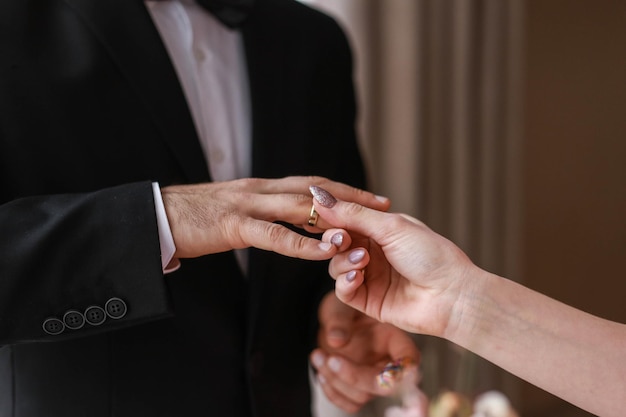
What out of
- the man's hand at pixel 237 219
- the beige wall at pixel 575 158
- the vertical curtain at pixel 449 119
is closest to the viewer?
the man's hand at pixel 237 219

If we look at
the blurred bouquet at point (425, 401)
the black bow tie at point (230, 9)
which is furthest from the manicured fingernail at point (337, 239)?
the black bow tie at point (230, 9)

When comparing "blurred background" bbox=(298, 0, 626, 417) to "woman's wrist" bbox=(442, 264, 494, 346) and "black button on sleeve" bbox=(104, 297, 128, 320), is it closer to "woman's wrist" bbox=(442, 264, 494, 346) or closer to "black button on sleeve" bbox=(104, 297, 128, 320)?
"woman's wrist" bbox=(442, 264, 494, 346)

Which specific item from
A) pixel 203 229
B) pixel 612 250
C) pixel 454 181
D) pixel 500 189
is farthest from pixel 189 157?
pixel 500 189

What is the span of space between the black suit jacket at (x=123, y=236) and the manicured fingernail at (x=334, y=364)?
0.23ft

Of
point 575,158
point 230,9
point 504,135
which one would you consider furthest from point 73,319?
point 504,135

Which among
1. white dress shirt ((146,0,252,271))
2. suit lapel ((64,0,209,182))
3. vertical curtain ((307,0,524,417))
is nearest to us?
suit lapel ((64,0,209,182))

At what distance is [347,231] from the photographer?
0.84m

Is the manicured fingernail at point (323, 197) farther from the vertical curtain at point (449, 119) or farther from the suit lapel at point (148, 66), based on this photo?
the vertical curtain at point (449, 119)

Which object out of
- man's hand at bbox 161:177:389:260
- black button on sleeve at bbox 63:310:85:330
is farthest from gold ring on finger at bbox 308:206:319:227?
black button on sleeve at bbox 63:310:85:330

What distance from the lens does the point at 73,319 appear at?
79 cm

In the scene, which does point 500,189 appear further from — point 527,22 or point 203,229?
point 203,229

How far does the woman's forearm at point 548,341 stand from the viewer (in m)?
0.80

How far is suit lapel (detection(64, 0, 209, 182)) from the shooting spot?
37.7 inches

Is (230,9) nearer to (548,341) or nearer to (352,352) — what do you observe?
(352,352)
